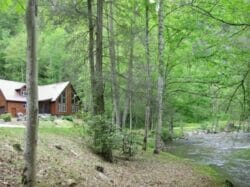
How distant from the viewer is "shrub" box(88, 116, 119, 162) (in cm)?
1361

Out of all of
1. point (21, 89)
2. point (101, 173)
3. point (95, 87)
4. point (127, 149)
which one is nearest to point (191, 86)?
point (127, 149)

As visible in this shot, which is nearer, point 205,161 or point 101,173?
point 101,173

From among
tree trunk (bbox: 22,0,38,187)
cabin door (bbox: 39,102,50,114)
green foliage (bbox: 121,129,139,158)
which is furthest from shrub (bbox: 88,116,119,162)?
cabin door (bbox: 39,102,50,114)

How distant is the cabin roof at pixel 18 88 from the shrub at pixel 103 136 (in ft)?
90.6

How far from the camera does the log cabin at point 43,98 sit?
3969 centimetres

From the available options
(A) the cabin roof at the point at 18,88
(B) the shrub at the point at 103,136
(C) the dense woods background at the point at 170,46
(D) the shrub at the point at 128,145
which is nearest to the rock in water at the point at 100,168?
(B) the shrub at the point at 103,136

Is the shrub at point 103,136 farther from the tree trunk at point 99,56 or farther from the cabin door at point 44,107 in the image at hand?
the cabin door at point 44,107

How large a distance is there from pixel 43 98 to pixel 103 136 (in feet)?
98.4

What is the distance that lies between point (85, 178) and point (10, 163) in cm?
202

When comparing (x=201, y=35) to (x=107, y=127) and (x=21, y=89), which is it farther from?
(x=21, y=89)

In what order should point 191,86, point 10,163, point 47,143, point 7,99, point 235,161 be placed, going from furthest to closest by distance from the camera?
point 7,99
point 191,86
point 235,161
point 47,143
point 10,163

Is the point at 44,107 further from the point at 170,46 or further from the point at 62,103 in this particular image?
the point at 170,46

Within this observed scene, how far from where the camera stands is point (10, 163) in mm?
Answer: 9148

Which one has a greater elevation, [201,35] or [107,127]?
[201,35]
